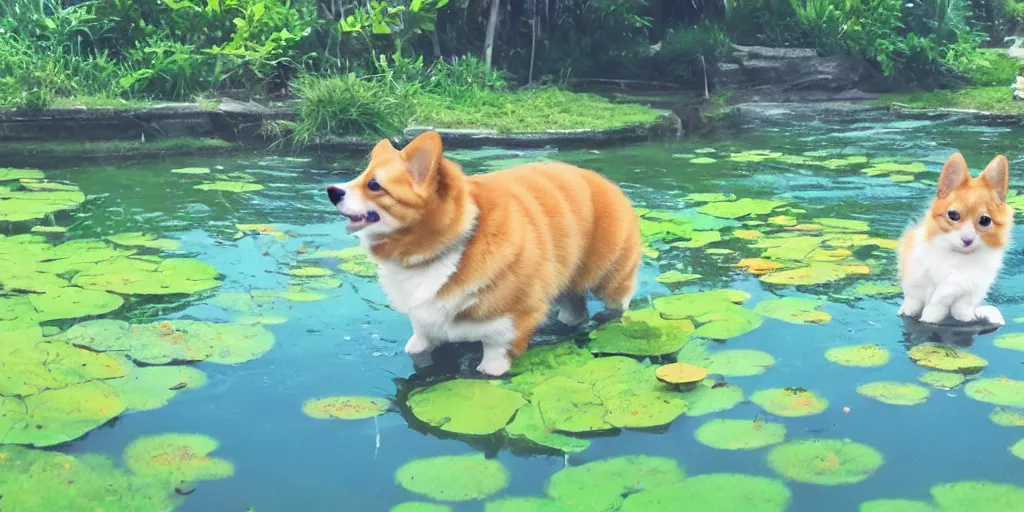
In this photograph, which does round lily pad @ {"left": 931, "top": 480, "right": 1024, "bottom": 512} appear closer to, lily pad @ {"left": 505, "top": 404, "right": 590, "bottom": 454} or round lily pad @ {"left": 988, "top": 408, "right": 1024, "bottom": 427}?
round lily pad @ {"left": 988, "top": 408, "right": 1024, "bottom": 427}

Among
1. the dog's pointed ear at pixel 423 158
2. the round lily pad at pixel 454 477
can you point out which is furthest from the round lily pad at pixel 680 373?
the dog's pointed ear at pixel 423 158

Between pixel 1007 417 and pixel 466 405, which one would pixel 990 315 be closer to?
pixel 1007 417

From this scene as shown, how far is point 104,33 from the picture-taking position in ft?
27.8

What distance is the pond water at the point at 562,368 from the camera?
Result: 7.23 ft

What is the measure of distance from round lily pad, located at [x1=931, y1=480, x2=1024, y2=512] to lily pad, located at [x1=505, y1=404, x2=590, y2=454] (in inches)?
33.2

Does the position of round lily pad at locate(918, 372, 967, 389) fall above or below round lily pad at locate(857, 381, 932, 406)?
above

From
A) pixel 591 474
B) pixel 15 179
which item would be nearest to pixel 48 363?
pixel 591 474

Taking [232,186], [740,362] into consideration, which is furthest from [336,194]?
[232,186]

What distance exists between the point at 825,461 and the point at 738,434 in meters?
0.24

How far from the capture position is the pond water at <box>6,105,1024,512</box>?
221cm

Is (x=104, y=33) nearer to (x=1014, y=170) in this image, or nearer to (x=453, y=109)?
(x=453, y=109)

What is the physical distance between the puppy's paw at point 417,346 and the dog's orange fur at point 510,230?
0.26 m

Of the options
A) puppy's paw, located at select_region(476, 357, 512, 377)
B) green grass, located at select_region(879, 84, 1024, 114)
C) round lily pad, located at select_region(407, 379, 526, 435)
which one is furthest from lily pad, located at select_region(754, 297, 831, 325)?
green grass, located at select_region(879, 84, 1024, 114)

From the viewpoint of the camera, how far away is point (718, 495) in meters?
2.12
